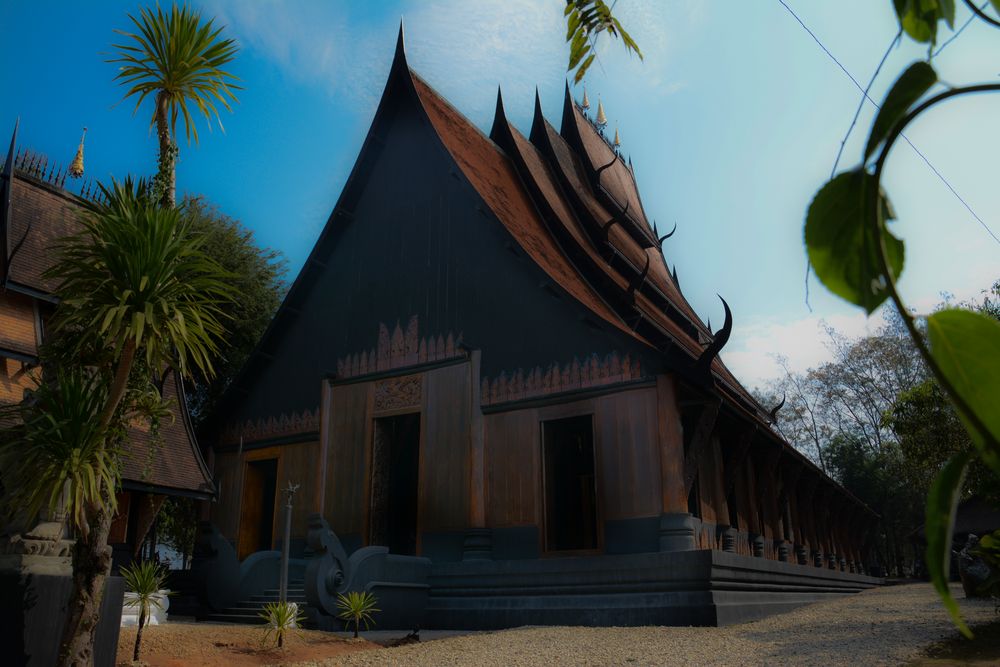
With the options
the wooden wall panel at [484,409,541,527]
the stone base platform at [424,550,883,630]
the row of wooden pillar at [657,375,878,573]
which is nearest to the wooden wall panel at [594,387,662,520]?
the row of wooden pillar at [657,375,878,573]

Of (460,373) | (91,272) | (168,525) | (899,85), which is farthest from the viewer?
(168,525)

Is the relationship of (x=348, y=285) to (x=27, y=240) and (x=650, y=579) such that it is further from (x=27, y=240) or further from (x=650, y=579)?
(x=650, y=579)

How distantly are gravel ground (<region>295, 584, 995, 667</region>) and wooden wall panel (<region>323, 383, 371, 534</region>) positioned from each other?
462 centimetres

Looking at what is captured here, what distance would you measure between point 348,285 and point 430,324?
2052mm

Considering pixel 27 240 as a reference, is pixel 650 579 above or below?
below

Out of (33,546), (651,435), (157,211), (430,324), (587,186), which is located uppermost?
(587,186)

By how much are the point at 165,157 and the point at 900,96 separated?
6204 millimetres

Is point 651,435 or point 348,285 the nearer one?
point 651,435

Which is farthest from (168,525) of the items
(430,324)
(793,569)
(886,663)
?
(886,663)

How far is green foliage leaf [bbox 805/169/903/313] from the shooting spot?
1.47 feet

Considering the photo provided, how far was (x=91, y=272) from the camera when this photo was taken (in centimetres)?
499

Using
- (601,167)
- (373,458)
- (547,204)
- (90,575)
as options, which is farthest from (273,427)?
(601,167)

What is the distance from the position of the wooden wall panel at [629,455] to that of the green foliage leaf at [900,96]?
9.56 m

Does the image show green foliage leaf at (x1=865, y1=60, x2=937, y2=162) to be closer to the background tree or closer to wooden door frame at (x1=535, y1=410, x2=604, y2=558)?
wooden door frame at (x1=535, y1=410, x2=604, y2=558)
